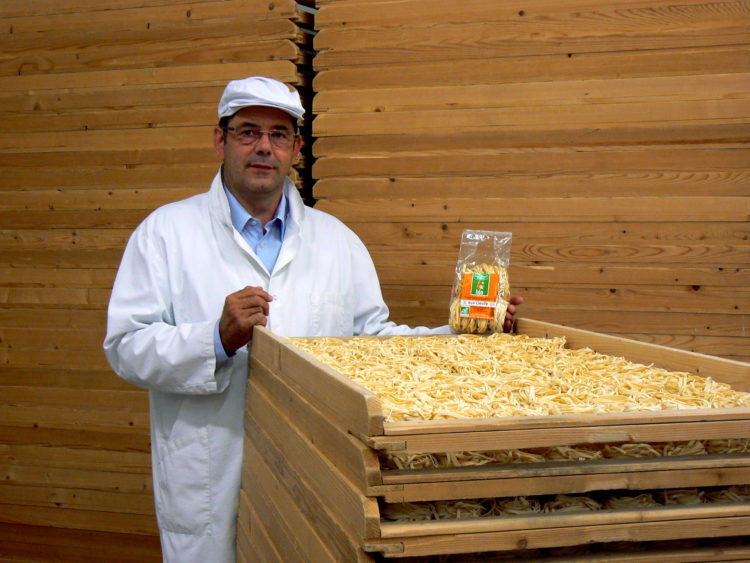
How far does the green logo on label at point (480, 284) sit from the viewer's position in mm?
2504

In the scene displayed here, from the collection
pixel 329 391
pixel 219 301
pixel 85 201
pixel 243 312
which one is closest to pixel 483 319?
pixel 243 312

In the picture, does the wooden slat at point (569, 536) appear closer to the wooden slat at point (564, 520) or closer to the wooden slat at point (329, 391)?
the wooden slat at point (564, 520)

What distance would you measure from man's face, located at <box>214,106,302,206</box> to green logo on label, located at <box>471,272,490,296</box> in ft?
2.53

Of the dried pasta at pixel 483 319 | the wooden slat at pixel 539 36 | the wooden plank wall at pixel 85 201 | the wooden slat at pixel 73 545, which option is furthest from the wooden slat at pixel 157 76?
the wooden slat at pixel 73 545

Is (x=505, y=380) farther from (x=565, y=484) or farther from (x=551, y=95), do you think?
(x=551, y=95)

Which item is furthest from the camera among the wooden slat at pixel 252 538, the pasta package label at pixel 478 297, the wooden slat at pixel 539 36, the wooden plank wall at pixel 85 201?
the wooden plank wall at pixel 85 201

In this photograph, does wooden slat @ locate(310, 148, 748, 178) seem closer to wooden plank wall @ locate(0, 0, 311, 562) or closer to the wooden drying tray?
wooden plank wall @ locate(0, 0, 311, 562)

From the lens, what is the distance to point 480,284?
2.52 m

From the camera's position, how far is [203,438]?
8.41 feet

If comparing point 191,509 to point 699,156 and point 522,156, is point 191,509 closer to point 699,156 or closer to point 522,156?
point 522,156

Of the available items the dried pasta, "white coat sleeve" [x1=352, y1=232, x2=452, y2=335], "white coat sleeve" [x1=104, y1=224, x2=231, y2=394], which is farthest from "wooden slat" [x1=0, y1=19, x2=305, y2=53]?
the dried pasta

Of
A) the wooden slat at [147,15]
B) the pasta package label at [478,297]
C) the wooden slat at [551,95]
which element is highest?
the wooden slat at [147,15]

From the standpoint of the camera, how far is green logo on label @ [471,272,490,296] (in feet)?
8.21

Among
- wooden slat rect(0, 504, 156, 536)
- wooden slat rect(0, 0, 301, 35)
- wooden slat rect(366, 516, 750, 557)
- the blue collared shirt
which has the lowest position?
wooden slat rect(0, 504, 156, 536)
